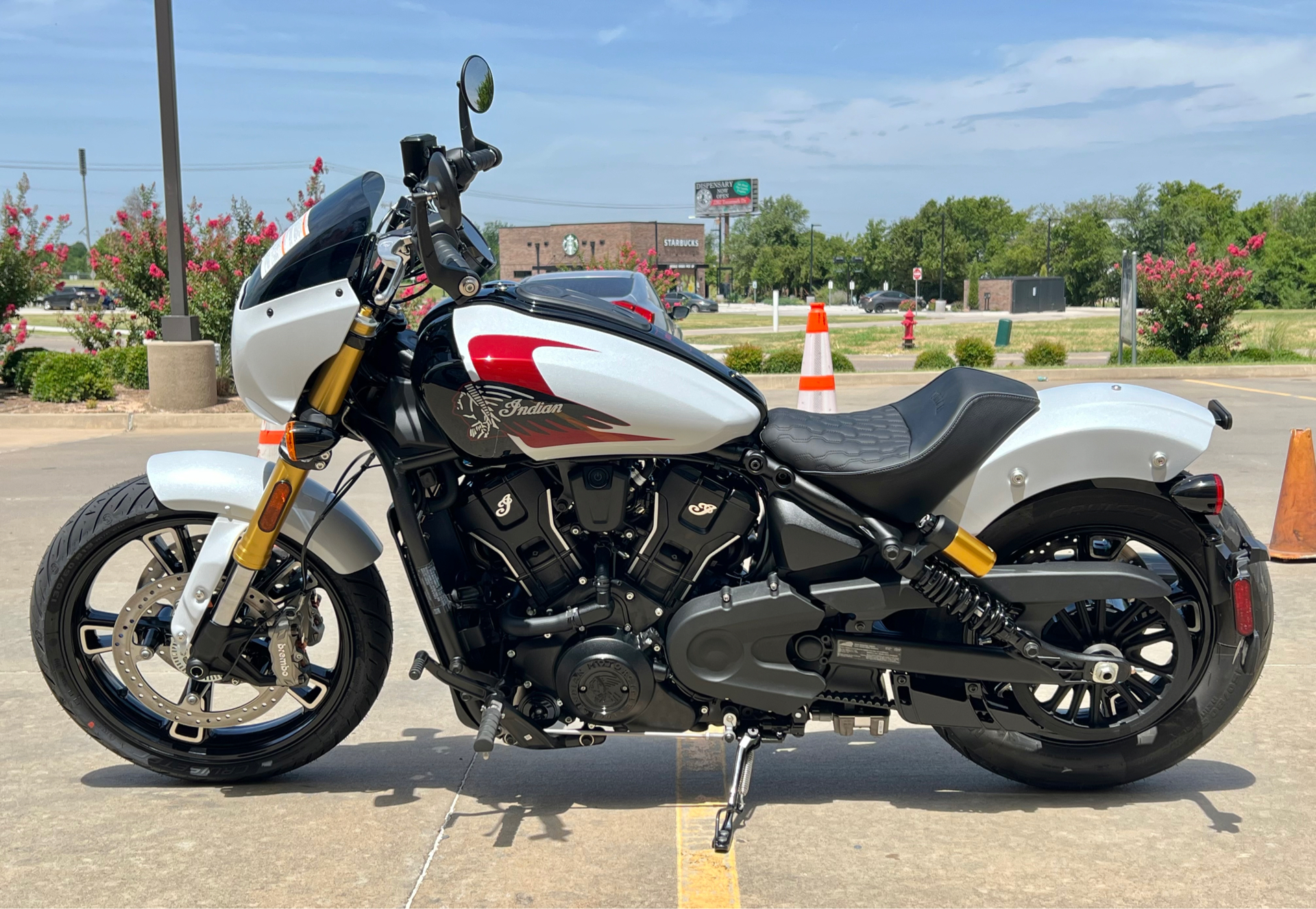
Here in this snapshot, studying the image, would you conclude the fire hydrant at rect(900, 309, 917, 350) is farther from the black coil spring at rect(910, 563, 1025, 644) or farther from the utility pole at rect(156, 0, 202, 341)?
the black coil spring at rect(910, 563, 1025, 644)

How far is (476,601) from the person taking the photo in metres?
3.28

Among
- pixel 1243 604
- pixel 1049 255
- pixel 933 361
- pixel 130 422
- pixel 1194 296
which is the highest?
pixel 1049 255

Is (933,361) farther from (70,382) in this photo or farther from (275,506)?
(275,506)

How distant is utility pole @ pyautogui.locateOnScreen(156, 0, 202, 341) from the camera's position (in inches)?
481

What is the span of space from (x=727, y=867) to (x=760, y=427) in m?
1.14

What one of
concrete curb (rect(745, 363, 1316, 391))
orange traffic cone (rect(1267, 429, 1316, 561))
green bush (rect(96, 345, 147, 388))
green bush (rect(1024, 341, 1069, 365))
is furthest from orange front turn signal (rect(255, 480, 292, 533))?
green bush (rect(1024, 341, 1069, 365))

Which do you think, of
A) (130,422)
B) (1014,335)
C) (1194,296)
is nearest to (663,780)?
(130,422)

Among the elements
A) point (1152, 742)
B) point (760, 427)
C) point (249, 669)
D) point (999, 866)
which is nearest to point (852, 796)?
point (999, 866)

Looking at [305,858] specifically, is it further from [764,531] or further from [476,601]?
[764,531]

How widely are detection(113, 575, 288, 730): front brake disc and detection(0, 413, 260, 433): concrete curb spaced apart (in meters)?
8.66

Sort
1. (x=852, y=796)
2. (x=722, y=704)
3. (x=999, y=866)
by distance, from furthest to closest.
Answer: (x=852, y=796), (x=722, y=704), (x=999, y=866)

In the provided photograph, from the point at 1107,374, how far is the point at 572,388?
14240 millimetres

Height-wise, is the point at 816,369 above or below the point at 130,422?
above

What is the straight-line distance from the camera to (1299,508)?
6117 millimetres
